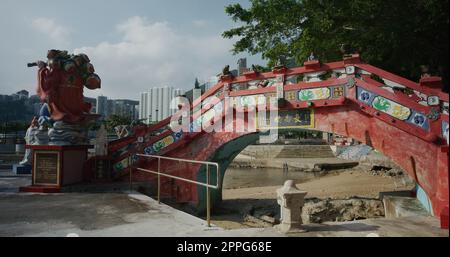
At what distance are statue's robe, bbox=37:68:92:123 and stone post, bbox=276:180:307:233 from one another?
7947mm

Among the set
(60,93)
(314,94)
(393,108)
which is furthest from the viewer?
(60,93)

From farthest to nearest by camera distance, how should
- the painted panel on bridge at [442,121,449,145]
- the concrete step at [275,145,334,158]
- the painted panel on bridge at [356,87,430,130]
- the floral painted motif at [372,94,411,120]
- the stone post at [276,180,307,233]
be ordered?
the concrete step at [275,145,334,158]
the floral painted motif at [372,94,411,120]
the painted panel on bridge at [356,87,430,130]
the painted panel on bridge at [442,121,449,145]
the stone post at [276,180,307,233]

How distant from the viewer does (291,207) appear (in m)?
4.68

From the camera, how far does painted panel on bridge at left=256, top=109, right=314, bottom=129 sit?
28.5ft

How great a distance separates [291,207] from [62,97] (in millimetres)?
8464

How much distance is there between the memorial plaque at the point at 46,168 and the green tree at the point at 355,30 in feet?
26.8

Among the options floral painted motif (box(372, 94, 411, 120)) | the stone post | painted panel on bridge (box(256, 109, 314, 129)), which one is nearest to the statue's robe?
painted panel on bridge (box(256, 109, 314, 129))

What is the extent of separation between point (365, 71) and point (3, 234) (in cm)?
779

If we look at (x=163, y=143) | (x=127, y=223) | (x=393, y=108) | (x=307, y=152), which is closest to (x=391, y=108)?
(x=393, y=108)

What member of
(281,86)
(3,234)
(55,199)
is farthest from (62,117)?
(281,86)

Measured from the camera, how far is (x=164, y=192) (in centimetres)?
1107

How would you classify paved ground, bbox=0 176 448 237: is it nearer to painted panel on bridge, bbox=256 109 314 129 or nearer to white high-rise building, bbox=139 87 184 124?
painted panel on bridge, bbox=256 109 314 129

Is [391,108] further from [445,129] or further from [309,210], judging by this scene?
[309,210]

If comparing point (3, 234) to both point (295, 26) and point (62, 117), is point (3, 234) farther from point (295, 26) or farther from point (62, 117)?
point (295, 26)
